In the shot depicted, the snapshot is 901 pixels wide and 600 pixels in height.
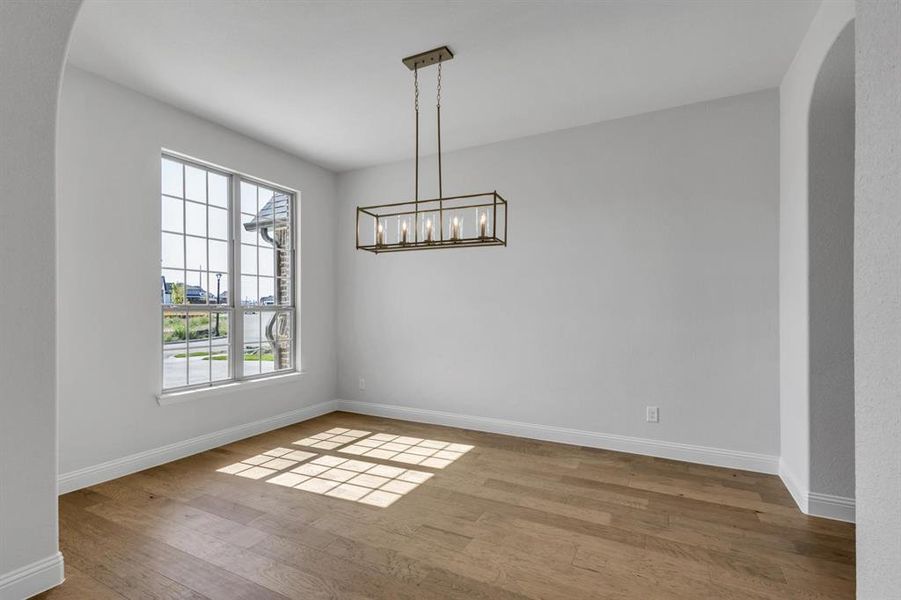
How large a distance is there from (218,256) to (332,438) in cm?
203

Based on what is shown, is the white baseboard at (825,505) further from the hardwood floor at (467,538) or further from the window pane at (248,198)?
the window pane at (248,198)

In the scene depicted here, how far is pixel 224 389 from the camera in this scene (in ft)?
13.2

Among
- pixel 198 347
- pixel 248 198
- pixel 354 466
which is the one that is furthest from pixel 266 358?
pixel 354 466

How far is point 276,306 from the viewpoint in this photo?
4699mm

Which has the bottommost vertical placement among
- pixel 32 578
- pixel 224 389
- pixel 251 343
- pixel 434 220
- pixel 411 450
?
pixel 411 450

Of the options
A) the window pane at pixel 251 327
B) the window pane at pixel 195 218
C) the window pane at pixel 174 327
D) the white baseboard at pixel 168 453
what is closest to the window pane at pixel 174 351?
the window pane at pixel 174 327

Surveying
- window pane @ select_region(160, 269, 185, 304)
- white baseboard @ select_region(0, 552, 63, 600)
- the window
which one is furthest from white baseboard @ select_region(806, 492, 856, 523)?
window pane @ select_region(160, 269, 185, 304)

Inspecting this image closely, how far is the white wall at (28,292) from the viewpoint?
1859 millimetres

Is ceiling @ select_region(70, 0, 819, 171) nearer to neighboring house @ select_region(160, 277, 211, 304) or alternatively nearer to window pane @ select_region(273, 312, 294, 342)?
neighboring house @ select_region(160, 277, 211, 304)

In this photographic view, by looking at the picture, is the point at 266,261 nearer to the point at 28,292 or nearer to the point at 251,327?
the point at 251,327

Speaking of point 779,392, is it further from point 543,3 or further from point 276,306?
point 276,306

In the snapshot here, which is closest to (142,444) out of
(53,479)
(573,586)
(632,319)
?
(53,479)

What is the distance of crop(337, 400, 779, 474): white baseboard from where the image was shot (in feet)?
11.3

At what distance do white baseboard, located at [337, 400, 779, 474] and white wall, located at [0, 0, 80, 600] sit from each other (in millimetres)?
3162
